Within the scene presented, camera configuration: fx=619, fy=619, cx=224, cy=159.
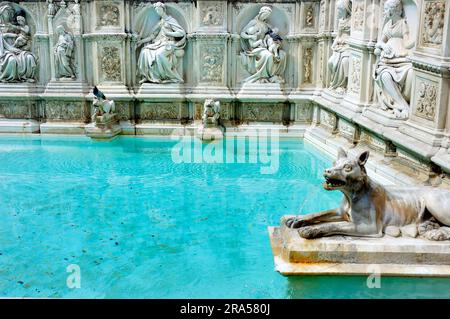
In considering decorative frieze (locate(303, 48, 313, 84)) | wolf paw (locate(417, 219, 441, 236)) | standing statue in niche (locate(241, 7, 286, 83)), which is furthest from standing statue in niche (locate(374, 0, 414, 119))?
standing statue in niche (locate(241, 7, 286, 83))

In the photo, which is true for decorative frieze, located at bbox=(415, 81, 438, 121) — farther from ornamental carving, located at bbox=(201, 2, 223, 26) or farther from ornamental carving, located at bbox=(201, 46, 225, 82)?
ornamental carving, located at bbox=(201, 2, 223, 26)

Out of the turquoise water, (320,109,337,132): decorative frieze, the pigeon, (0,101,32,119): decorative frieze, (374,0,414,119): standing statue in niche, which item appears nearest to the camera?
the turquoise water

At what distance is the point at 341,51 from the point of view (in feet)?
39.2

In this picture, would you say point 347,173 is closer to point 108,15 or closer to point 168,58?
point 168,58

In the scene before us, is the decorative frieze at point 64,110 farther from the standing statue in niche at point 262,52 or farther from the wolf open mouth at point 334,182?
the wolf open mouth at point 334,182

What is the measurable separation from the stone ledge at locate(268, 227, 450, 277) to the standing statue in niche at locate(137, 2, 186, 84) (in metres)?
7.53

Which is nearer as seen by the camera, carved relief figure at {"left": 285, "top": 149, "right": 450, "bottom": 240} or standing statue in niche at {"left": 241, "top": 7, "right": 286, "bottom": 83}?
carved relief figure at {"left": 285, "top": 149, "right": 450, "bottom": 240}

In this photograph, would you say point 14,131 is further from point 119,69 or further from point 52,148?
point 119,69

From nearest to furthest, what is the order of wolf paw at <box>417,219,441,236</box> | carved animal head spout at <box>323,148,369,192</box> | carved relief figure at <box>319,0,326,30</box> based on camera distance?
1. carved animal head spout at <box>323,148,369,192</box>
2. wolf paw at <box>417,219,441,236</box>
3. carved relief figure at <box>319,0,326,30</box>

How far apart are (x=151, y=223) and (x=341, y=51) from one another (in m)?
5.81

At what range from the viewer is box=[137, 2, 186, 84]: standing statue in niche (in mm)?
13133

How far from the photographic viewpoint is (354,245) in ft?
21.2

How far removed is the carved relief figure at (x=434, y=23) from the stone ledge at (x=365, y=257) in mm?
3188

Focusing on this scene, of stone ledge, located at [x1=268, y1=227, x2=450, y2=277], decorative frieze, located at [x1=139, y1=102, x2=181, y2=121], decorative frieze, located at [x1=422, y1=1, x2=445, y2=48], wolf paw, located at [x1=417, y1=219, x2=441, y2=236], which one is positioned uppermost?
decorative frieze, located at [x1=422, y1=1, x2=445, y2=48]
